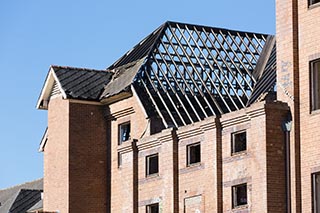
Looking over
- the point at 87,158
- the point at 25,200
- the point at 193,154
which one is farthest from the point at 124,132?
the point at 25,200

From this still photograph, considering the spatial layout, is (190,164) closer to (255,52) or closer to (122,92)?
(122,92)

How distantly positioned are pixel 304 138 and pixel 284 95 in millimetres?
2202

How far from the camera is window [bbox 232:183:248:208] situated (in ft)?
160

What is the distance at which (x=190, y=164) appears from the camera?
52.5 metres

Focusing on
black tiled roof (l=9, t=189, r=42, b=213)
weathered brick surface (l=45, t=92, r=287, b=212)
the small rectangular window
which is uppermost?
black tiled roof (l=9, t=189, r=42, b=213)

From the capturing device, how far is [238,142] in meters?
49.7

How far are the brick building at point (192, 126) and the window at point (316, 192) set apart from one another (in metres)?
0.04

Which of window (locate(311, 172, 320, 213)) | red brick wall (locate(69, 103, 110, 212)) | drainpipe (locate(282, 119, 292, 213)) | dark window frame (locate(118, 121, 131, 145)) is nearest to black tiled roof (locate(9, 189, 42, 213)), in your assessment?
red brick wall (locate(69, 103, 110, 212))

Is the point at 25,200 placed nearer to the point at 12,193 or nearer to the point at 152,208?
the point at 12,193

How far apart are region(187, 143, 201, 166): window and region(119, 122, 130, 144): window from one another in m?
9.75

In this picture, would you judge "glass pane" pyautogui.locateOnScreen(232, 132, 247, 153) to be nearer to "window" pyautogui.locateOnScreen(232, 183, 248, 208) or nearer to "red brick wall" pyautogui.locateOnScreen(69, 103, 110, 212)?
"window" pyautogui.locateOnScreen(232, 183, 248, 208)

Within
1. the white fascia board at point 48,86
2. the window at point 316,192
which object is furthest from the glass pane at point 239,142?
the white fascia board at point 48,86

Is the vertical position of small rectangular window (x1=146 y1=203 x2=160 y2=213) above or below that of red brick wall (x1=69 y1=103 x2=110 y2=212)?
below

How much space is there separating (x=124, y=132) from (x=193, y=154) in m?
10.1
